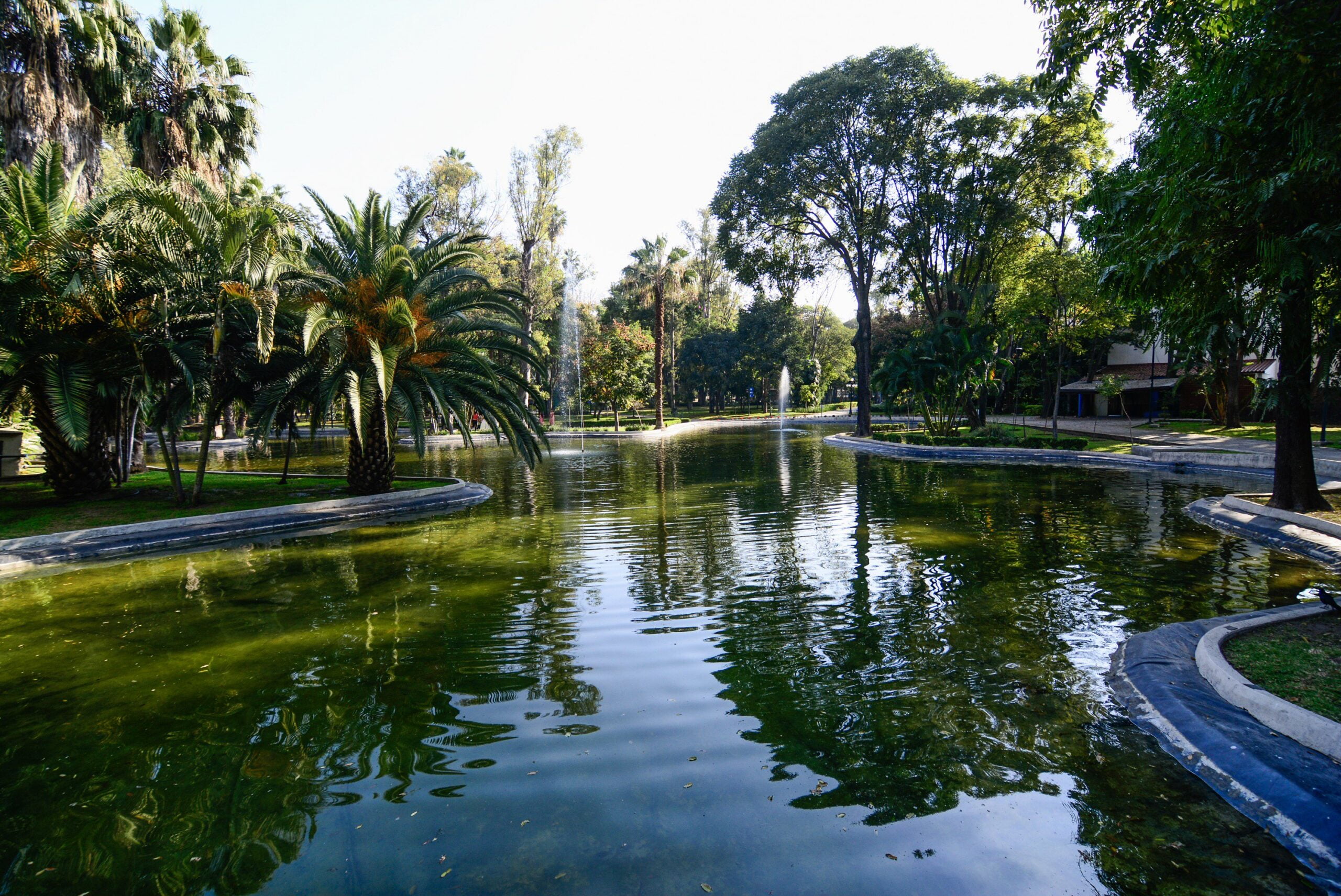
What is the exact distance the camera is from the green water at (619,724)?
3590mm

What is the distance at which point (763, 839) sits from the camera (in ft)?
12.3

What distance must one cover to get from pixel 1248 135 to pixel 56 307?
1813 centimetres

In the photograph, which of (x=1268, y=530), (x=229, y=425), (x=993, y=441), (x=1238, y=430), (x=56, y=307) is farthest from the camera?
(x=229, y=425)

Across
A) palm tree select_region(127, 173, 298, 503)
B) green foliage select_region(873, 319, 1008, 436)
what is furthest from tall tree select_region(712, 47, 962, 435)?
palm tree select_region(127, 173, 298, 503)

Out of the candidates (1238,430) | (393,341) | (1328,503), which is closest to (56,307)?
(393,341)

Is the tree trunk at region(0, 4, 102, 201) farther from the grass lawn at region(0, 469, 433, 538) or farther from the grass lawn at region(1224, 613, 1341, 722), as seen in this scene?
the grass lawn at region(1224, 613, 1341, 722)

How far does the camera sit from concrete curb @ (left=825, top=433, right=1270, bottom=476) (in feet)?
66.5

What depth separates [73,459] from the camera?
14.9 m

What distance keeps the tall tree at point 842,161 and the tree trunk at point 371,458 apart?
2389 cm

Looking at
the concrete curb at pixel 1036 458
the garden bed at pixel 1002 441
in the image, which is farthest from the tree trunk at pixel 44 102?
the garden bed at pixel 1002 441

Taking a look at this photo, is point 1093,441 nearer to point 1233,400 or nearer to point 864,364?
point 1233,400

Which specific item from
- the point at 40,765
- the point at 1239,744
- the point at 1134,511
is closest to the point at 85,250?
the point at 40,765

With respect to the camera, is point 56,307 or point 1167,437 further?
point 1167,437

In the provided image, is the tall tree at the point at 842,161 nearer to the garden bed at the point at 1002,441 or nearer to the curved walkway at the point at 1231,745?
the garden bed at the point at 1002,441
